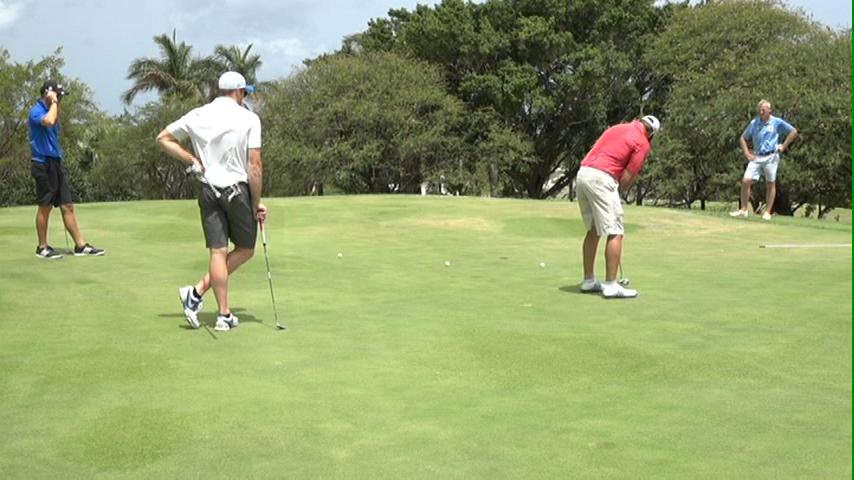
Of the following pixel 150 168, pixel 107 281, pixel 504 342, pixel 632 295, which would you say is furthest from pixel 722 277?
pixel 150 168

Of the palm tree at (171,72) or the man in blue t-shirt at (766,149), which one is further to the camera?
the palm tree at (171,72)

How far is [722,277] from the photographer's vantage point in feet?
33.1

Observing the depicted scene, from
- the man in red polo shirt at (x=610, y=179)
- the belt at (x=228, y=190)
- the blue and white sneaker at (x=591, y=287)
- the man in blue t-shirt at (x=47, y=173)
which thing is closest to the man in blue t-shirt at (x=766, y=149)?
the man in red polo shirt at (x=610, y=179)

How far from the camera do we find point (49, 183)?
1132cm

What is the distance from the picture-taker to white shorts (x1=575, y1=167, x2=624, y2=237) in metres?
9.02

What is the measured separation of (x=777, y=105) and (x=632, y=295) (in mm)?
22351

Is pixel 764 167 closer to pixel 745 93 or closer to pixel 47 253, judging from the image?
pixel 47 253

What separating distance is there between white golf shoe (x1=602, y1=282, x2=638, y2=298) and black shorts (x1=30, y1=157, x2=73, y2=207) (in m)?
6.53

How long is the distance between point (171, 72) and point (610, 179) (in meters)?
61.2

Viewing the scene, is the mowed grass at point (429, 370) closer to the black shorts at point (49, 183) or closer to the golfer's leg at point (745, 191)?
the black shorts at point (49, 183)

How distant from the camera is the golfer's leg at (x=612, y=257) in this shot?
8844mm

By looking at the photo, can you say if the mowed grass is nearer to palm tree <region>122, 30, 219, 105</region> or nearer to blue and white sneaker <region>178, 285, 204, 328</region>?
blue and white sneaker <region>178, 285, 204, 328</region>

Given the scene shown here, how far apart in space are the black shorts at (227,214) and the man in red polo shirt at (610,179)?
3331 mm

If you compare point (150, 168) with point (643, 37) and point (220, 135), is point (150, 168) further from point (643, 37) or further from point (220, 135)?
point (220, 135)
